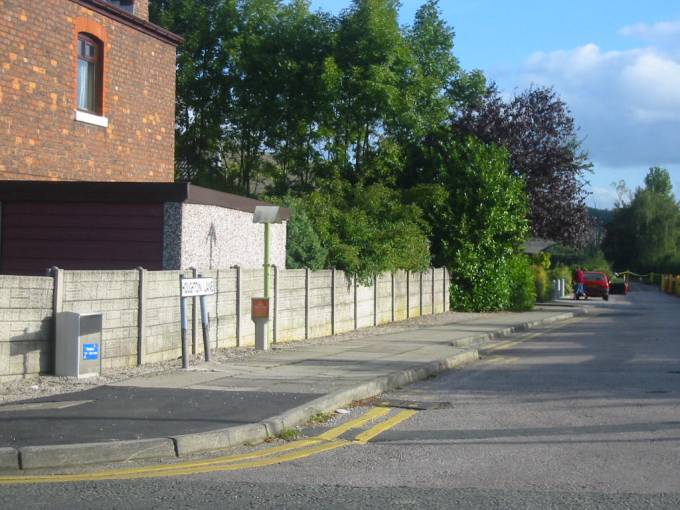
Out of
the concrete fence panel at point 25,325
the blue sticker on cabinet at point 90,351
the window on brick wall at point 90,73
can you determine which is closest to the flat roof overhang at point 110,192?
the concrete fence panel at point 25,325

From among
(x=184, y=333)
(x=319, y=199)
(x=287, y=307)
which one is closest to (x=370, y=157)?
(x=319, y=199)

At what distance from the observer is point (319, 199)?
23562 mm

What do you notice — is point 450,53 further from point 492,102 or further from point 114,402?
point 114,402

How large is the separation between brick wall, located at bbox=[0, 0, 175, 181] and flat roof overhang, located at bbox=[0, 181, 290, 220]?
6.16 ft

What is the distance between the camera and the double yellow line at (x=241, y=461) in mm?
7151

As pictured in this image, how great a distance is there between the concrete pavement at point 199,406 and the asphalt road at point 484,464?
694 mm

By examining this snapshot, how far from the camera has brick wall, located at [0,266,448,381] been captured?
1140cm

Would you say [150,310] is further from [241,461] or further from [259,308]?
[241,461]

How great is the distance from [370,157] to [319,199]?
10605mm

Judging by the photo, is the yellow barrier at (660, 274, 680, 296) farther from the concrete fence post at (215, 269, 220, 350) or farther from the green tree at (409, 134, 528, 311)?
the concrete fence post at (215, 269, 220, 350)

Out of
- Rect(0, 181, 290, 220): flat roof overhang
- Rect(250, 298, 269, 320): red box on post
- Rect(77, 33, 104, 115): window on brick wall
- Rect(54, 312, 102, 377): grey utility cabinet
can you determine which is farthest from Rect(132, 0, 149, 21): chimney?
Rect(54, 312, 102, 377): grey utility cabinet

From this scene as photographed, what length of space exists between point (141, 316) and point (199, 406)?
3700 mm

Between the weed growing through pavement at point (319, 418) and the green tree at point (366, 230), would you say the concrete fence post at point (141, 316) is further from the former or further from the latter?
the green tree at point (366, 230)

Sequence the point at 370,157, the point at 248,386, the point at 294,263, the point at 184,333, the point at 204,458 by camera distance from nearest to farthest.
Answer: the point at 204,458
the point at 248,386
the point at 184,333
the point at 294,263
the point at 370,157
